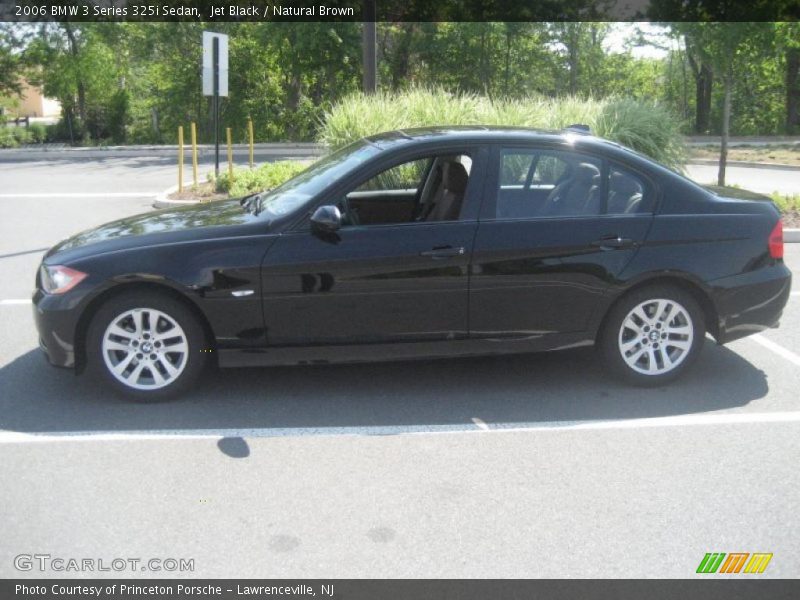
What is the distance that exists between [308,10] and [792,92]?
1853 centimetres

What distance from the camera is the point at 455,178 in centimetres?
559

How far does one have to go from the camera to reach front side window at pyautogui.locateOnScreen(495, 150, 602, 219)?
548 centimetres

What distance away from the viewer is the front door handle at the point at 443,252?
17.3 feet

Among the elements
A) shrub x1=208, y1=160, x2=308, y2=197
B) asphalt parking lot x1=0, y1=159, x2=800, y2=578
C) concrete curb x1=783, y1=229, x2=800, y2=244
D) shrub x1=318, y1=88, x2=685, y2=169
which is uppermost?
shrub x1=318, y1=88, x2=685, y2=169

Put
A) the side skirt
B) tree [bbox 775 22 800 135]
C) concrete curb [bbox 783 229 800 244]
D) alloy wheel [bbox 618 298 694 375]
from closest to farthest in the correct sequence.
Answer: the side skirt, alloy wheel [bbox 618 298 694 375], concrete curb [bbox 783 229 800 244], tree [bbox 775 22 800 135]

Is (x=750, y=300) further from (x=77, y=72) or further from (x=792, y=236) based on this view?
(x=77, y=72)

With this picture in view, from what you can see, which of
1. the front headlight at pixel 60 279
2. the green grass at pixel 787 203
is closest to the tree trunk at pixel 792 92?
the green grass at pixel 787 203

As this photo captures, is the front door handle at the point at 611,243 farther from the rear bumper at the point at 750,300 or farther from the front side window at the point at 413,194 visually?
the front side window at the point at 413,194

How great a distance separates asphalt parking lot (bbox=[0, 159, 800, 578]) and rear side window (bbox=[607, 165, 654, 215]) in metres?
1.19

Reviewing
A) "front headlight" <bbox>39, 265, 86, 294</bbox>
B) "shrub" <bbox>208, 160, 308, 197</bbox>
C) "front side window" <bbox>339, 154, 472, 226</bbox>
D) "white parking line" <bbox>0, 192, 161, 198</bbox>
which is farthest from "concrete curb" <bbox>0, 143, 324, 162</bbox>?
"front headlight" <bbox>39, 265, 86, 294</bbox>

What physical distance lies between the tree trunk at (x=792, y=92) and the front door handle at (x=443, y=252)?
3101 centimetres

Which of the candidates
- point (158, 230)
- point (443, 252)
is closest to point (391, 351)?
point (443, 252)

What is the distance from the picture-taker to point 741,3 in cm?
1438

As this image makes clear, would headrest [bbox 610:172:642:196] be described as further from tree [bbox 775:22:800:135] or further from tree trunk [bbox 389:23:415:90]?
tree [bbox 775:22:800:135]
